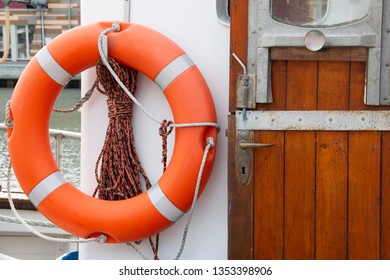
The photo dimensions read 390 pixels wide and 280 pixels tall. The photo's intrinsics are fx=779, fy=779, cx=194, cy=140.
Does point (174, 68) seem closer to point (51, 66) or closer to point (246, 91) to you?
point (246, 91)

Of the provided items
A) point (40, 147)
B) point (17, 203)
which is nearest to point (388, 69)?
point (40, 147)

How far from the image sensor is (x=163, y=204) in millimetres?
2906

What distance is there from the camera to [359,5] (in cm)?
267

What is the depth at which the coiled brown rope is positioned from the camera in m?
2.98

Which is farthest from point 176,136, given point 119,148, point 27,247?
point 27,247

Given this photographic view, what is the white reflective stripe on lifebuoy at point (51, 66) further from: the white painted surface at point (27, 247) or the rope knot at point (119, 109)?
the white painted surface at point (27, 247)

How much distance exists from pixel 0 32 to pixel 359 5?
2814cm

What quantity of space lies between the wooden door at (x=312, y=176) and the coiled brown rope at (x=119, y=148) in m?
0.44

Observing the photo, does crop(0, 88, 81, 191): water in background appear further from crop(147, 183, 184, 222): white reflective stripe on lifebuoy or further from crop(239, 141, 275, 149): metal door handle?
crop(239, 141, 275, 149): metal door handle

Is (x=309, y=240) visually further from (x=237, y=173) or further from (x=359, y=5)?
(x=359, y=5)

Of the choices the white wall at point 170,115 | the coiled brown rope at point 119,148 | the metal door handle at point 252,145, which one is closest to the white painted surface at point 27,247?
the white wall at point 170,115

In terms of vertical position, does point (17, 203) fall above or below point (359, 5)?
below

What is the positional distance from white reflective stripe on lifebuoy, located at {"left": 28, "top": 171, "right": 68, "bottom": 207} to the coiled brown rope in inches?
6.4
